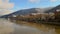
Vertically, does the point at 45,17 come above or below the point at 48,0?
below

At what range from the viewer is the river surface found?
1.65 metres

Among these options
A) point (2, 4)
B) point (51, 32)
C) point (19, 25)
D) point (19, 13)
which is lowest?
point (51, 32)

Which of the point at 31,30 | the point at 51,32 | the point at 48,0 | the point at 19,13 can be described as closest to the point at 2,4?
the point at 19,13

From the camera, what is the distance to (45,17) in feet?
5.70

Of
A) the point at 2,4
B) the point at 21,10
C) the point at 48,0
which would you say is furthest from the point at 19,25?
the point at 48,0

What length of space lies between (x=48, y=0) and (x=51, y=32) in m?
0.44

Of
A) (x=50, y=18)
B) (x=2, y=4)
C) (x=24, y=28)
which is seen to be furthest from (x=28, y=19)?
(x=2, y=4)

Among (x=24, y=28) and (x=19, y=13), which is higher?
(x=19, y=13)

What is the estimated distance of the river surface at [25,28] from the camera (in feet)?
5.43

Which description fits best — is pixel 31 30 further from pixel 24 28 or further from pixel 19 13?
pixel 19 13

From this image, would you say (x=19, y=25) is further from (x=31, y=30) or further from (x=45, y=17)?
(x=45, y=17)

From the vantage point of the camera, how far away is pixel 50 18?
5.65ft

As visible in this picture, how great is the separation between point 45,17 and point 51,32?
22cm

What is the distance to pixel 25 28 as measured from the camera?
168 cm
